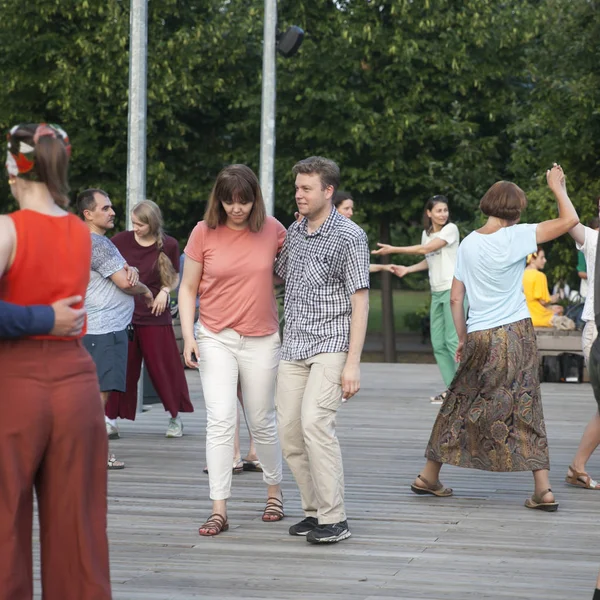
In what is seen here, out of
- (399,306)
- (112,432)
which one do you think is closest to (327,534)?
(112,432)

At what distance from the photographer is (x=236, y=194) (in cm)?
713

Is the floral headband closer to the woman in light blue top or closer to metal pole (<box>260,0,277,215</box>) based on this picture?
the woman in light blue top

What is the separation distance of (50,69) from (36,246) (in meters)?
25.2

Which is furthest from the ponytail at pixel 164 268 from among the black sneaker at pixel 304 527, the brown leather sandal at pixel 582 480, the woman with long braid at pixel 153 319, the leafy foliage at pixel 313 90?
the leafy foliage at pixel 313 90

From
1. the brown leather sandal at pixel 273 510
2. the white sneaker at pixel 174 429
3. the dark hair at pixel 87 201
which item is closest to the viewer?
the brown leather sandal at pixel 273 510

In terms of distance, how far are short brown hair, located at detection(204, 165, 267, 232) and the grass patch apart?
92.8 ft

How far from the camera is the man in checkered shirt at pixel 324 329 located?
22.6 ft

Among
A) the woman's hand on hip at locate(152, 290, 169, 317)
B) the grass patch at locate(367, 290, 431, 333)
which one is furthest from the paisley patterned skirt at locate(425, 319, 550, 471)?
the grass patch at locate(367, 290, 431, 333)

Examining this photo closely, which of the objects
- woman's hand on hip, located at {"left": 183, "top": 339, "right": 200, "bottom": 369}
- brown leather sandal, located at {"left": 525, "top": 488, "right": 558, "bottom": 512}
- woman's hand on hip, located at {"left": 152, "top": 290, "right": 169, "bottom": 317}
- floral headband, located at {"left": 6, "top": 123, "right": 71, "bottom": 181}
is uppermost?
floral headband, located at {"left": 6, "top": 123, "right": 71, "bottom": 181}

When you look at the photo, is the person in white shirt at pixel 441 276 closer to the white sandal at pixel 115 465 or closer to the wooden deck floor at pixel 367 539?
the wooden deck floor at pixel 367 539

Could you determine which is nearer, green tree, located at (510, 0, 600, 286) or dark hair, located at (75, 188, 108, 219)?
dark hair, located at (75, 188, 108, 219)

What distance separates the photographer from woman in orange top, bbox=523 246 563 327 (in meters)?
16.9

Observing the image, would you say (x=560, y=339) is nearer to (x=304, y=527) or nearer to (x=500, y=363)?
(x=500, y=363)

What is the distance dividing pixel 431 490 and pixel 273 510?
127 centimetres
